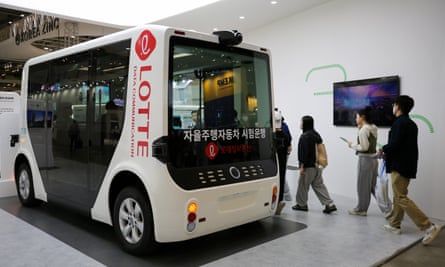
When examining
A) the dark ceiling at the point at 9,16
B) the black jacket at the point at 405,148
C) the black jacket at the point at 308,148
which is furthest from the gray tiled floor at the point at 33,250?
the dark ceiling at the point at 9,16

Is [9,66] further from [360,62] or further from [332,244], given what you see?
[332,244]

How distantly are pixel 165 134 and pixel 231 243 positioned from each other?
59.1 inches

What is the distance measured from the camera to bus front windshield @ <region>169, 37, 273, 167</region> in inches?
127

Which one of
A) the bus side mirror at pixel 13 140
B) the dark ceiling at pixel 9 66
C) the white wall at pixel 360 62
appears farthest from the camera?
the dark ceiling at pixel 9 66

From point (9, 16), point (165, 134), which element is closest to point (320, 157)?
point (165, 134)

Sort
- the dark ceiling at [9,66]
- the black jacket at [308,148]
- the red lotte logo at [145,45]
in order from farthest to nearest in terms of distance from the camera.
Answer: the dark ceiling at [9,66]
the black jacket at [308,148]
the red lotte logo at [145,45]

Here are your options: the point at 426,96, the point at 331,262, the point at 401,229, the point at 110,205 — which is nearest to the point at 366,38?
the point at 426,96

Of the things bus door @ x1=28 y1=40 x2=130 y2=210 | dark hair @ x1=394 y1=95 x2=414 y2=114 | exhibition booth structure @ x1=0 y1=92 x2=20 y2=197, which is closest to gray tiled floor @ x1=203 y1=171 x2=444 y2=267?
dark hair @ x1=394 y1=95 x2=414 y2=114

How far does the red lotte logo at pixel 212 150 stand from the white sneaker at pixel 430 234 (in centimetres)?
246

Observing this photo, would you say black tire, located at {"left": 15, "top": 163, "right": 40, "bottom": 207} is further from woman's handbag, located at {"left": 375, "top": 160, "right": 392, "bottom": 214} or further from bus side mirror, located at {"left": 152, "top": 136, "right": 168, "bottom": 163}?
woman's handbag, located at {"left": 375, "top": 160, "right": 392, "bottom": 214}

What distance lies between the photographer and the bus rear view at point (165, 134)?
315 centimetres

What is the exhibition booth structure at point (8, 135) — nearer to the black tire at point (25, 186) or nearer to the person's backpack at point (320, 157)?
the black tire at point (25, 186)

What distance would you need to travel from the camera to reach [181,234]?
3.16m

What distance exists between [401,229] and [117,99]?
3641mm
